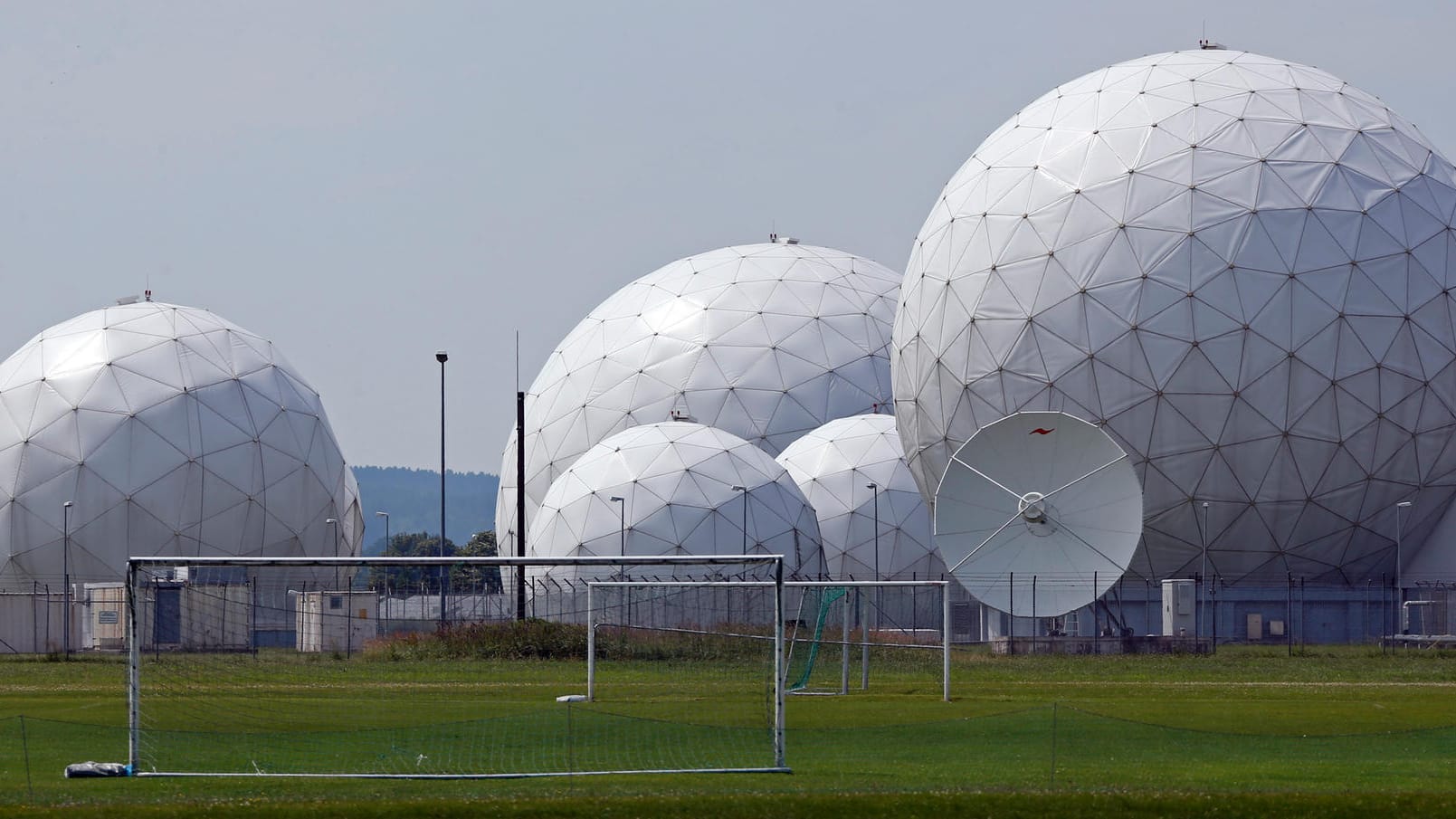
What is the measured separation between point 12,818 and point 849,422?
66.6 meters

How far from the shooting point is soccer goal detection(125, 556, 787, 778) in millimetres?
20328

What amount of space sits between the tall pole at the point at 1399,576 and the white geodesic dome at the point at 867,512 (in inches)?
811

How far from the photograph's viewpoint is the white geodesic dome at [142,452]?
72.4 metres

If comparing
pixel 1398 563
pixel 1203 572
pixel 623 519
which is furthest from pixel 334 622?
pixel 1398 563

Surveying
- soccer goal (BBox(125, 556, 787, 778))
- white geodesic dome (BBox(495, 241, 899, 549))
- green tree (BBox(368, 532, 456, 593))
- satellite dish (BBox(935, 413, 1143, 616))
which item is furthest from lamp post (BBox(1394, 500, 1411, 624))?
white geodesic dome (BBox(495, 241, 899, 549))

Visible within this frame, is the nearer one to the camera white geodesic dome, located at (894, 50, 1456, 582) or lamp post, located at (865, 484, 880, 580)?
white geodesic dome, located at (894, 50, 1456, 582)

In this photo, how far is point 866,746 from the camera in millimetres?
22875

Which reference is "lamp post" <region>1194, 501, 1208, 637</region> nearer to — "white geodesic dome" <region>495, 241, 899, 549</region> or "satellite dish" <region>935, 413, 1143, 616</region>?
"satellite dish" <region>935, 413, 1143, 616</region>

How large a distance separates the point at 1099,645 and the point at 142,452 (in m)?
38.7

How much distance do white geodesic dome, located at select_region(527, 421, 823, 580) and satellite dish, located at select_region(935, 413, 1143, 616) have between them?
1718 cm

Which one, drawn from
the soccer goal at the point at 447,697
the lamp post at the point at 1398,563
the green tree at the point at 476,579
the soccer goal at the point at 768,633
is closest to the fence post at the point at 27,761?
the soccer goal at the point at 447,697

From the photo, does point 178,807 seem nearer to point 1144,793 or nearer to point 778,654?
point 778,654

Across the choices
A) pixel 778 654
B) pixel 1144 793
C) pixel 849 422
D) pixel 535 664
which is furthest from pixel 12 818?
pixel 849 422

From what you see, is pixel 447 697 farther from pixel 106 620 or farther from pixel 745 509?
pixel 745 509
